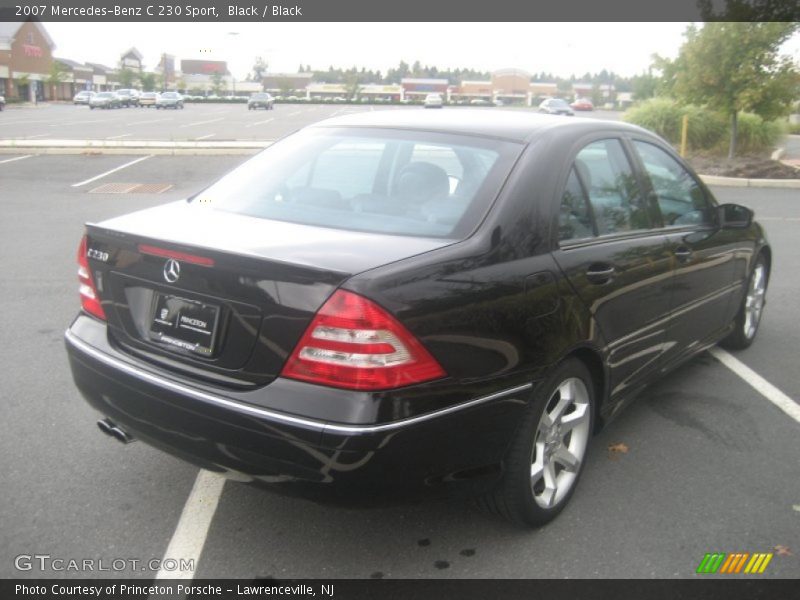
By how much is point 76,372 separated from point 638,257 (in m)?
2.60

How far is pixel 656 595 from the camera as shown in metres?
2.73

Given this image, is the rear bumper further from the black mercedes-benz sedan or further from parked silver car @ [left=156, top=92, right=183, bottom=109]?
parked silver car @ [left=156, top=92, right=183, bottom=109]

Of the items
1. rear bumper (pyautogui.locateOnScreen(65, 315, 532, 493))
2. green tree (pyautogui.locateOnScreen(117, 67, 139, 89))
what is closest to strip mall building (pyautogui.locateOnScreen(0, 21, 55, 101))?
green tree (pyautogui.locateOnScreen(117, 67, 139, 89))

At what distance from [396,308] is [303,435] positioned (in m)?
0.51


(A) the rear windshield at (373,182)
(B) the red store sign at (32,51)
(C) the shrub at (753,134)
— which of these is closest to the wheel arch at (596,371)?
(A) the rear windshield at (373,182)

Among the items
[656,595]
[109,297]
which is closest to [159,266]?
[109,297]

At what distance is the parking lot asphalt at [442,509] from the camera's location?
2.90 m

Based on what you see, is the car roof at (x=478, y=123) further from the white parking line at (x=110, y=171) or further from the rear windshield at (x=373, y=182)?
the white parking line at (x=110, y=171)

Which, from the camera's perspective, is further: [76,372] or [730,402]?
[730,402]

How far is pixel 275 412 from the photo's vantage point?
8.21 ft

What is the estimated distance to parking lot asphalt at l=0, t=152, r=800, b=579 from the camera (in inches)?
114

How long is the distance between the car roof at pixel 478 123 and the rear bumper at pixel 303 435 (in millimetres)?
1245

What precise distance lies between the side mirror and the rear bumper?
239cm

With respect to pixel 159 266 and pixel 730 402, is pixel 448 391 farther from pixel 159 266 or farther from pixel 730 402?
pixel 730 402
